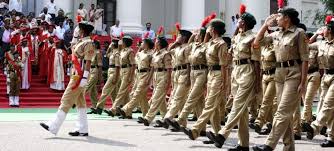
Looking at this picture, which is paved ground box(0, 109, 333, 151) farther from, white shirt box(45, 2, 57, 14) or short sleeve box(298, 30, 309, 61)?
white shirt box(45, 2, 57, 14)

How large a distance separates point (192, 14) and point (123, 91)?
15150 millimetres

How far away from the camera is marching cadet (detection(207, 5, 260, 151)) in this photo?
9766mm

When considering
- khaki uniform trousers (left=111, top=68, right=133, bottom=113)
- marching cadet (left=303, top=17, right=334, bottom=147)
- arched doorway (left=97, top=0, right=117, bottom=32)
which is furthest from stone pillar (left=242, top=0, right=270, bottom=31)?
marching cadet (left=303, top=17, right=334, bottom=147)

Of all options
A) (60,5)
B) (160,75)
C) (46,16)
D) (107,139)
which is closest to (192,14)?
(60,5)

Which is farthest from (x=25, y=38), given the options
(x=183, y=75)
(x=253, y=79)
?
(x=253, y=79)

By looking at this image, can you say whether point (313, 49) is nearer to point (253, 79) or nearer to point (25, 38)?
point (253, 79)

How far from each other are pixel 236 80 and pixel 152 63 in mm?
5136

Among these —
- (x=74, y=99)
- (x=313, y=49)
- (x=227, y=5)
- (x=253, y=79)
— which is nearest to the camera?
(x=253, y=79)

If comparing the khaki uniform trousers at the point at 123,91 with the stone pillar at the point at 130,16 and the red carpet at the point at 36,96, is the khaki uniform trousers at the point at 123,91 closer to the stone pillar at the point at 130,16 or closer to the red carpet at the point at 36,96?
the red carpet at the point at 36,96

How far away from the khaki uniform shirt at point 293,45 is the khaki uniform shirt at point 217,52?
177 cm

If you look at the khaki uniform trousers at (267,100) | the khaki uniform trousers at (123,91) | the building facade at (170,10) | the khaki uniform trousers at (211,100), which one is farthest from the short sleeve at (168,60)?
the building facade at (170,10)

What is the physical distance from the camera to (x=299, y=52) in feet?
29.6

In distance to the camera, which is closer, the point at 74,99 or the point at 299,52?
the point at 299,52

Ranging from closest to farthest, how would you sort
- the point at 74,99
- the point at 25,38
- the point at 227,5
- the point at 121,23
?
the point at 74,99, the point at 25,38, the point at 121,23, the point at 227,5
